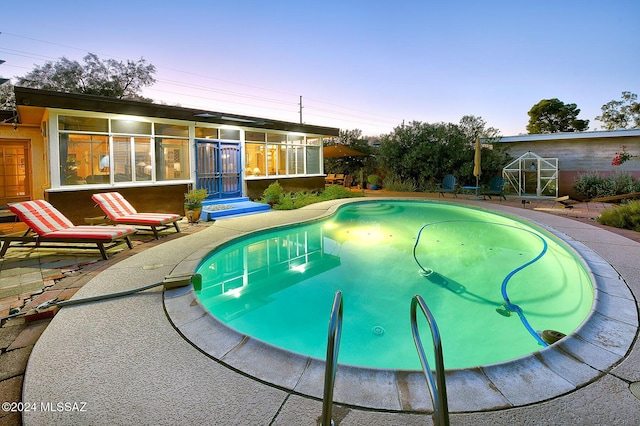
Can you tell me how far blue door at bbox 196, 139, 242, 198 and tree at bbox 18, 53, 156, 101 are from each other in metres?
19.8

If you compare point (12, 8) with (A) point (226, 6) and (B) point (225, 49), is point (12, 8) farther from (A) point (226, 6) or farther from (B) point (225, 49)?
(A) point (226, 6)

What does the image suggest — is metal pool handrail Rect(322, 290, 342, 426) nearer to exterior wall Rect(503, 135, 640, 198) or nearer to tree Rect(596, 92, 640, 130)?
exterior wall Rect(503, 135, 640, 198)

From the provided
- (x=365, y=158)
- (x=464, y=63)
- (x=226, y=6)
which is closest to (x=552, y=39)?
(x=464, y=63)

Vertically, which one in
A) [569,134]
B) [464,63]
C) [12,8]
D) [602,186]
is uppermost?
[12,8]

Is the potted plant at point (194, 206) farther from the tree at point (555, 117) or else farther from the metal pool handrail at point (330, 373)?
the tree at point (555, 117)

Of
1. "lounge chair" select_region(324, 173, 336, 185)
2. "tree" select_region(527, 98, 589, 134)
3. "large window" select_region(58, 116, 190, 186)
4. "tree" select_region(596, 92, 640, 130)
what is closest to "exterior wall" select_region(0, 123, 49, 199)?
"large window" select_region(58, 116, 190, 186)

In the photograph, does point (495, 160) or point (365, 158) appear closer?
point (495, 160)

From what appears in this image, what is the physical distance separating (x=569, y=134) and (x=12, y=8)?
959 inches

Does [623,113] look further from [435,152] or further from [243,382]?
[243,382]

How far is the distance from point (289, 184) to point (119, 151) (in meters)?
6.05

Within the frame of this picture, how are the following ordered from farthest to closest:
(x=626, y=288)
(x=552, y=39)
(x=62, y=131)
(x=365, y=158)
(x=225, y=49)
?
1. (x=365, y=158)
2. (x=225, y=49)
3. (x=552, y=39)
4. (x=62, y=131)
5. (x=626, y=288)

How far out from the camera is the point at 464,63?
48.9 ft

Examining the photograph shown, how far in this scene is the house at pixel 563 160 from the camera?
12.5m

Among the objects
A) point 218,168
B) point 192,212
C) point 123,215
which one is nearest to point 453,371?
point 123,215
